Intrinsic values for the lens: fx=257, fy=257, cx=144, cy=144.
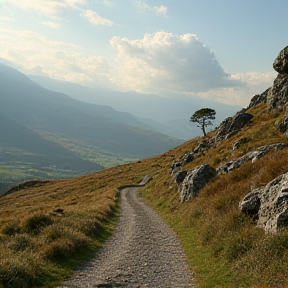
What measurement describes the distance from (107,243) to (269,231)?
11.2 metres

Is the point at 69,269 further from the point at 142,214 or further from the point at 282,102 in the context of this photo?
the point at 282,102

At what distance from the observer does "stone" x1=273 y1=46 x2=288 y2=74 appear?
36244 mm

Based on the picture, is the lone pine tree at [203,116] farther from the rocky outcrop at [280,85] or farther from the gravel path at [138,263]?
the gravel path at [138,263]

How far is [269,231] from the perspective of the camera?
12016mm

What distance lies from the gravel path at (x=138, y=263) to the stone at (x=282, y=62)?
96.6 feet

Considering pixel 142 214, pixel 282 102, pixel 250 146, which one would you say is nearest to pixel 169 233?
pixel 142 214

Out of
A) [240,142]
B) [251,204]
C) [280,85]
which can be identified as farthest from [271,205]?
[280,85]

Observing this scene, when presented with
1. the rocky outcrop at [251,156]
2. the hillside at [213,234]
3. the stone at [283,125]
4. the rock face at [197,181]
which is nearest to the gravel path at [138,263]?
the hillside at [213,234]

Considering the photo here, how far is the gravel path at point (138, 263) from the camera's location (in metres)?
11.6

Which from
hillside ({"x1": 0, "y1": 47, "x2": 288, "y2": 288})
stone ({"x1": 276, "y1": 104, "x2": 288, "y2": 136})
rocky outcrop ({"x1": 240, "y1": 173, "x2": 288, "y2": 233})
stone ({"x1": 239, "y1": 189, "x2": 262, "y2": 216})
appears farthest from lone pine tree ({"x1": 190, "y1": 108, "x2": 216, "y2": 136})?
rocky outcrop ({"x1": 240, "y1": 173, "x2": 288, "y2": 233})

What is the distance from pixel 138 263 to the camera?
14.1 meters

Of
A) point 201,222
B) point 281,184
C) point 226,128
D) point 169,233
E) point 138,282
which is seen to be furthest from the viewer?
point 226,128

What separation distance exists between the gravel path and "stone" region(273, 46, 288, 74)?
96.6 feet

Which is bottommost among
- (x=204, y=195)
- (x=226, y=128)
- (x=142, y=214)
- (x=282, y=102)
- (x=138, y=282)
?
(x=142, y=214)
